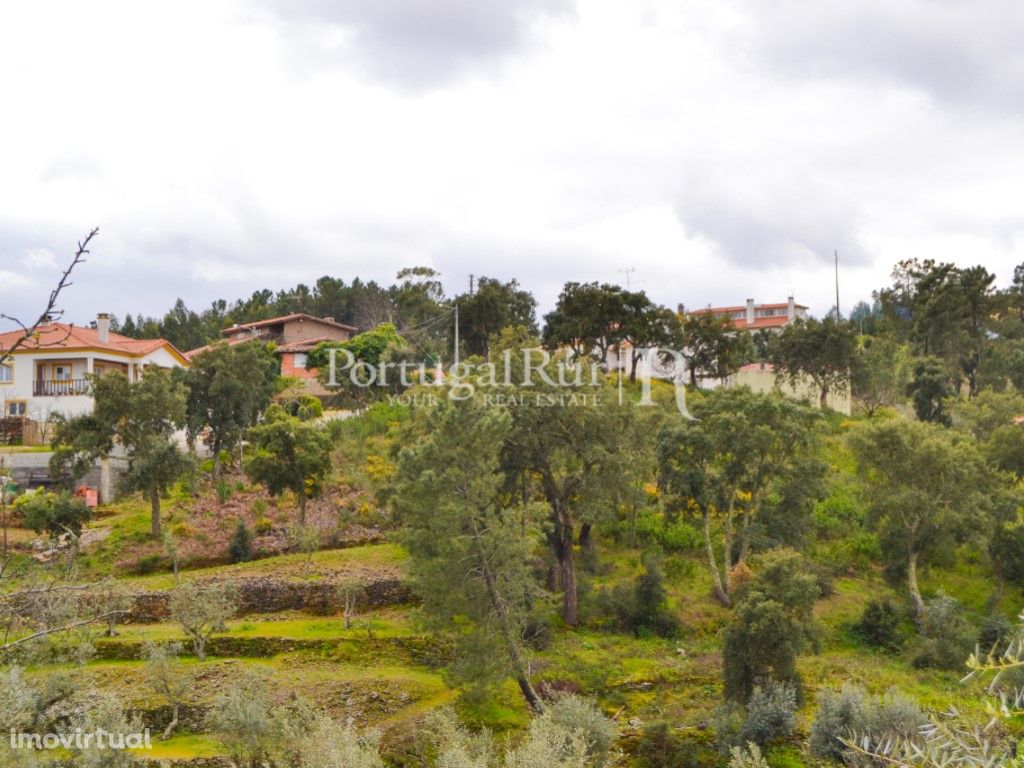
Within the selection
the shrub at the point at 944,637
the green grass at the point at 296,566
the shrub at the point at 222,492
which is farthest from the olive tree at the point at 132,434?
the shrub at the point at 944,637

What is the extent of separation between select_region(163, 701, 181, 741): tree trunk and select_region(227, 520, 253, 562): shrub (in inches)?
391

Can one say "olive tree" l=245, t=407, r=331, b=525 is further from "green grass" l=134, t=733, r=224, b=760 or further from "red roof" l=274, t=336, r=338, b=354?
"red roof" l=274, t=336, r=338, b=354

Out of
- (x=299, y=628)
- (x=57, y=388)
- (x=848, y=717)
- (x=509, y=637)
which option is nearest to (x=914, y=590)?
(x=848, y=717)

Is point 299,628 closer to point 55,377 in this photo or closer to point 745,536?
point 745,536

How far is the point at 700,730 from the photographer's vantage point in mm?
19547

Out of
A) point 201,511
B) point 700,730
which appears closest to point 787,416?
point 700,730

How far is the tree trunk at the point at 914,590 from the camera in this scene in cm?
2703

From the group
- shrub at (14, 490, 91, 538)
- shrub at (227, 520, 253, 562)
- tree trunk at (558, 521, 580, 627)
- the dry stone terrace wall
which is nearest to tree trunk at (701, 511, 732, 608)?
tree trunk at (558, 521, 580, 627)

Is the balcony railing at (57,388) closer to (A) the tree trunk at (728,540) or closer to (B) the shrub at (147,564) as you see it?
(B) the shrub at (147,564)

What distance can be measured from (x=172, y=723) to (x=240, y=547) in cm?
1067

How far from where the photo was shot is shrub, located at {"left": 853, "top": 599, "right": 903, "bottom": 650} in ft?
85.7

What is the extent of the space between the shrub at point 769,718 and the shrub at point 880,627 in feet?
27.8

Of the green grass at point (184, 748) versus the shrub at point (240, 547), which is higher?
the shrub at point (240, 547)

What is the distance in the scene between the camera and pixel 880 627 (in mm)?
26234
